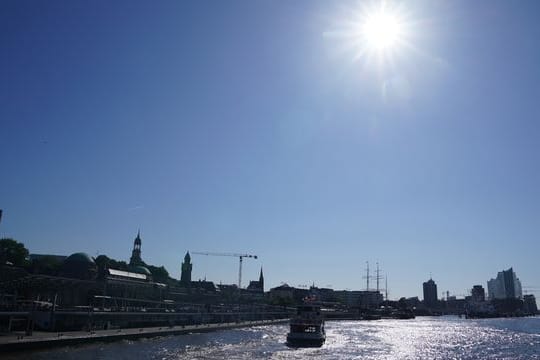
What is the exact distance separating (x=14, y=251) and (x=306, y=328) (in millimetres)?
96883

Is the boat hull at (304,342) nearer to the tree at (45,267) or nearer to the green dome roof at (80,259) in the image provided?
the tree at (45,267)

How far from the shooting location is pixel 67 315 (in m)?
77.7

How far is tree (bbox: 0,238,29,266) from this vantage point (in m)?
138

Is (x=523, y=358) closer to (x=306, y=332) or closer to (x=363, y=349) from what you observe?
A: (x=363, y=349)

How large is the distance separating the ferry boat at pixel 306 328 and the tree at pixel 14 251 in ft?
308

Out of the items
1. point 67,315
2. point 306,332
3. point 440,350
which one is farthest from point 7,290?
point 440,350

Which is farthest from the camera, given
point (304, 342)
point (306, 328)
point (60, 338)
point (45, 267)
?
point (45, 267)

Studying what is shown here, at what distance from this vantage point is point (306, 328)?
85062mm

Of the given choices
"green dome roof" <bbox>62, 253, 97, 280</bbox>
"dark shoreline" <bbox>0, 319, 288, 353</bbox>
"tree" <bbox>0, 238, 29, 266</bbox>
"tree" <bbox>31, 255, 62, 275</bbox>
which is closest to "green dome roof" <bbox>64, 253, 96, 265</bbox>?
"green dome roof" <bbox>62, 253, 97, 280</bbox>

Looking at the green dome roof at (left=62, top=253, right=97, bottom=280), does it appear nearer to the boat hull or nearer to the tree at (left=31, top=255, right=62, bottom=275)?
the tree at (left=31, top=255, right=62, bottom=275)

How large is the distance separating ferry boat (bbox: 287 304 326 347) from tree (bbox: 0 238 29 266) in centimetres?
9384

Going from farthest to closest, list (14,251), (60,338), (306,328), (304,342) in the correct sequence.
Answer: (14,251) → (306,328) → (304,342) → (60,338)

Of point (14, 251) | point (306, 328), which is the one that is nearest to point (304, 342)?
point (306, 328)

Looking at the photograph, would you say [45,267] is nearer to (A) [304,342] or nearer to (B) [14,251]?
(B) [14,251]
